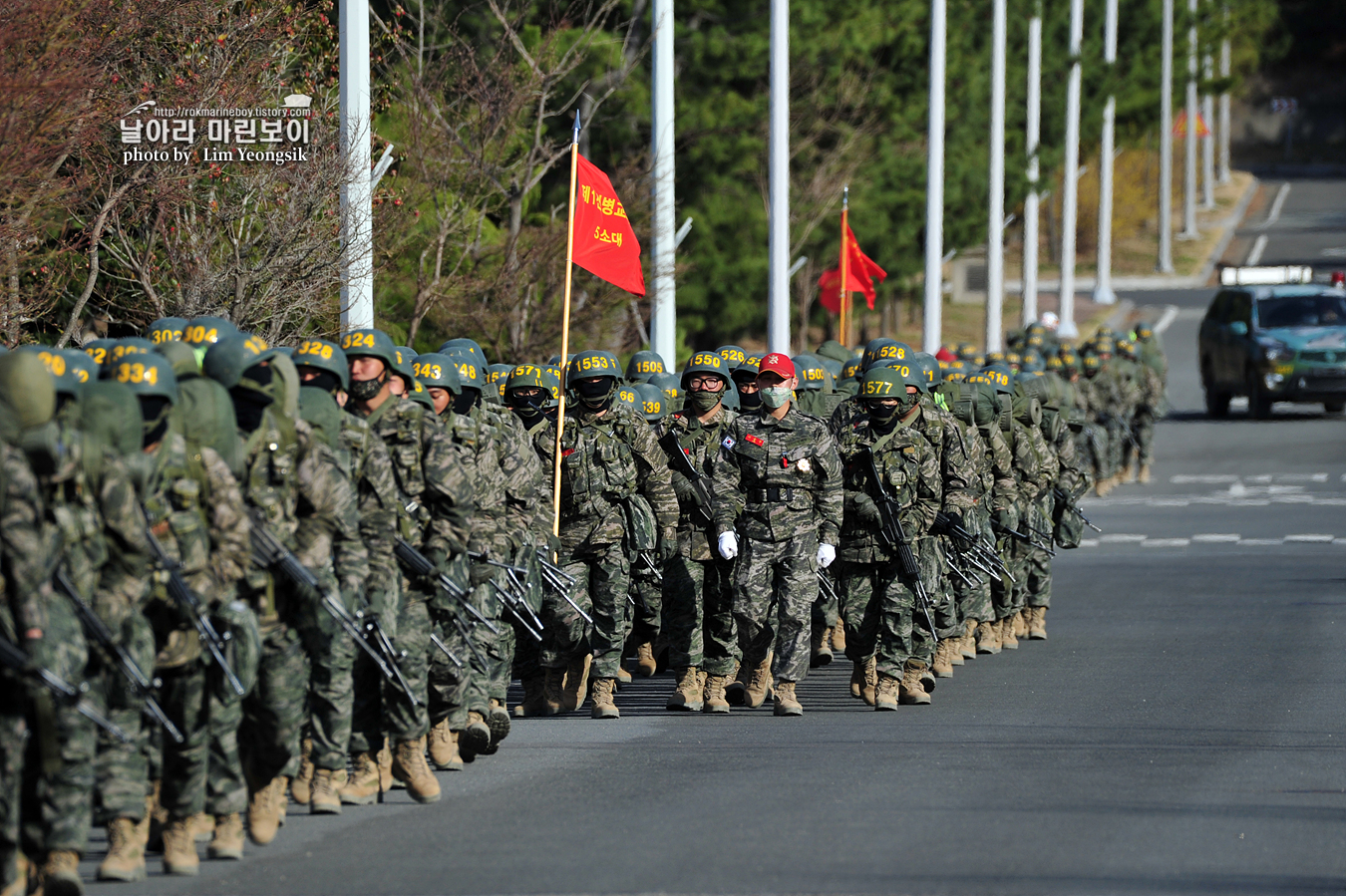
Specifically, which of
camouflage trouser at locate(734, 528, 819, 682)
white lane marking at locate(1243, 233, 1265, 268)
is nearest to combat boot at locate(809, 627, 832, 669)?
camouflage trouser at locate(734, 528, 819, 682)

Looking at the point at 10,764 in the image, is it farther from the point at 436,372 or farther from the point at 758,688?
the point at 758,688

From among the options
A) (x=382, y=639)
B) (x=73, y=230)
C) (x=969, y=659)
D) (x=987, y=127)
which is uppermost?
(x=987, y=127)

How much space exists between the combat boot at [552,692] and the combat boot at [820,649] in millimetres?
2871

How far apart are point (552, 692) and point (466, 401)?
219cm

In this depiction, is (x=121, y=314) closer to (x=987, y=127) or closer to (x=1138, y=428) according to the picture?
(x=1138, y=428)

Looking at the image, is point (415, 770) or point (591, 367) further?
point (591, 367)

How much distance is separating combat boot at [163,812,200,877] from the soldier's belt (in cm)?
530

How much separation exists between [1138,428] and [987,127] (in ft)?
56.1

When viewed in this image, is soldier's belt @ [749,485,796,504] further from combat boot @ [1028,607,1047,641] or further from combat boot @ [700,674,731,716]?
combat boot @ [1028,607,1047,641]

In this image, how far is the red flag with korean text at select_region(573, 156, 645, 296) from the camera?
1573 cm

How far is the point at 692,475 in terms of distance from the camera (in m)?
14.3

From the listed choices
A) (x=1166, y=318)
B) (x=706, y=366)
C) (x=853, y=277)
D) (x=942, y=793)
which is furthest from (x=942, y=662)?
(x=1166, y=318)

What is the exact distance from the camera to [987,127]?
4694 centimetres

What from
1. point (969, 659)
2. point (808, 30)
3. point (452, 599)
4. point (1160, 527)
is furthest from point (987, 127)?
point (452, 599)
